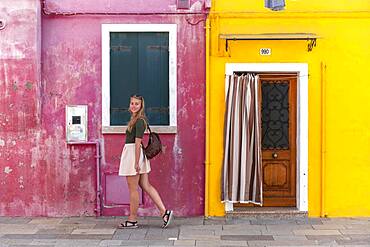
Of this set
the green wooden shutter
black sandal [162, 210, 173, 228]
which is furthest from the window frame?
black sandal [162, 210, 173, 228]

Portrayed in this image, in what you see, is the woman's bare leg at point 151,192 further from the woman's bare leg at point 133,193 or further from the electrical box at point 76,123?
the electrical box at point 76,123

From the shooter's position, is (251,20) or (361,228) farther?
(251,20)

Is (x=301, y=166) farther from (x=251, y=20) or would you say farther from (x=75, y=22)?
(x=75, y=22)

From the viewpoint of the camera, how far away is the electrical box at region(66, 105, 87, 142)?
Result: 9.83m

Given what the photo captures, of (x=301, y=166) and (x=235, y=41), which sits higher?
(x=235, y=41)

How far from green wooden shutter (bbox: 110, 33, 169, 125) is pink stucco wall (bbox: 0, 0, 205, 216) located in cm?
21

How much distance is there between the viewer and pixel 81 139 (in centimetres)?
985

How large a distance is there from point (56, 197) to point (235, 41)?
3642 millimetres

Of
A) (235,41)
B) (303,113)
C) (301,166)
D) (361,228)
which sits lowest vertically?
(361,228)

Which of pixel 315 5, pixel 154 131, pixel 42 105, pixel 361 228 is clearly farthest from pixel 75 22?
pixel 361 228

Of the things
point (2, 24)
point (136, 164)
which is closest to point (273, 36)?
point (136, 164)

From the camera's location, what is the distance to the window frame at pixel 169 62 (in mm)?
9789

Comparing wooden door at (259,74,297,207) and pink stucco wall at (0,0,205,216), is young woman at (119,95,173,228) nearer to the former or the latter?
pink stucco wall at (0,0,205,216)

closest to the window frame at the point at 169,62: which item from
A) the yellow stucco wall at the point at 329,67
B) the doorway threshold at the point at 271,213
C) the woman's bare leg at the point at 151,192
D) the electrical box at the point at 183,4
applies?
the electrical box at the point at 183,4
